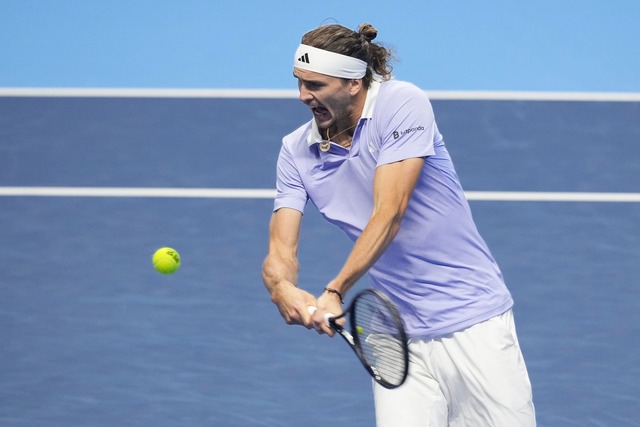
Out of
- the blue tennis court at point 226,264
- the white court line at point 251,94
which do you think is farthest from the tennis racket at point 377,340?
the white court line at point 251,94

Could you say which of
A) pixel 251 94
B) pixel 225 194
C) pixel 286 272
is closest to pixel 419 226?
pixel 286 272

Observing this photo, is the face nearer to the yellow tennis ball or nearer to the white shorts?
the white shorts

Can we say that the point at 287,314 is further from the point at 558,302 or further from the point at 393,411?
the point at 558,302

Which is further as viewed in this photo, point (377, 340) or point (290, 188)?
point (290, 188)

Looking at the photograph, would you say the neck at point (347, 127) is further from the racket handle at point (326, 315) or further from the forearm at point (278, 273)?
the racket handle at point (326, 315)

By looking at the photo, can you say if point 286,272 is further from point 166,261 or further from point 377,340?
point 166,261

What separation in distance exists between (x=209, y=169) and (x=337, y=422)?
290cm

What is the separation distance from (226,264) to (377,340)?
334 cm

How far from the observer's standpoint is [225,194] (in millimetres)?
8125

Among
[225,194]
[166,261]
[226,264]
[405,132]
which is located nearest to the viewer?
[405,132]

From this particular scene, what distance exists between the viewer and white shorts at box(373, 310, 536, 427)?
13.8ft

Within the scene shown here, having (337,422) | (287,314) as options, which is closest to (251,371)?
(337,422)

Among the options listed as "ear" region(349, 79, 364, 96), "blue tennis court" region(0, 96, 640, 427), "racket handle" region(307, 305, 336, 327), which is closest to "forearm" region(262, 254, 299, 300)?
"racket handle" region(307, 305, 336, 327)

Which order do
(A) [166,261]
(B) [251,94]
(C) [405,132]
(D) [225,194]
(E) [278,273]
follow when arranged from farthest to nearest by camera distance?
(B) [251,94] → (D) [225,194] → (A) [166,261] → (E) [278,273] → (C) [405,132]
